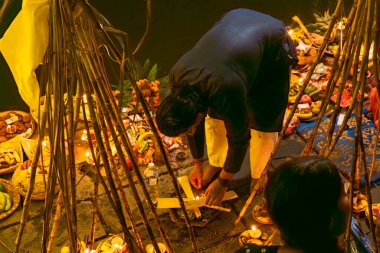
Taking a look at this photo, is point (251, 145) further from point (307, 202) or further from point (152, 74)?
point (307, 202)

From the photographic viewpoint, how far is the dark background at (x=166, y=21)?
4312 mm

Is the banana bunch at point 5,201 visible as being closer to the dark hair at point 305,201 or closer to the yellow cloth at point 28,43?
the yellow cloth at point 28,43

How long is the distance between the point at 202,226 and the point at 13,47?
5.83 feet

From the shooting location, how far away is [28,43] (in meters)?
1.59

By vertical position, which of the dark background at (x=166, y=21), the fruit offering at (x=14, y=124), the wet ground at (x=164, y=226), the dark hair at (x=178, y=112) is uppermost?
the dark hair at (x=178, y=112)

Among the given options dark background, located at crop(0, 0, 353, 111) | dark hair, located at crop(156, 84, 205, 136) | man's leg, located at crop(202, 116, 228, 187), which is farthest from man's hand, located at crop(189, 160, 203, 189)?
dark background, located at crop(0, 0, 353, 111)

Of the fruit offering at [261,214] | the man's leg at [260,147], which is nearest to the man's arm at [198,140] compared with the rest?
the man's leg at [260,147]

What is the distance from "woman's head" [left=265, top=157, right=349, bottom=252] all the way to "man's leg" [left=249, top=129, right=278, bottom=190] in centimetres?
155

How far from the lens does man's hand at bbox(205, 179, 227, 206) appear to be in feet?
9.72

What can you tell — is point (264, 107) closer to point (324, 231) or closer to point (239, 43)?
point (239, 43)

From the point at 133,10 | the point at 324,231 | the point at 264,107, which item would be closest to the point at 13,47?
the point at 324,231

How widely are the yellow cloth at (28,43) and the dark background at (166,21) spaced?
260 centimetres

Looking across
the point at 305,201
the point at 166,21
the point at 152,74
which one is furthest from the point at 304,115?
the point at 305,201

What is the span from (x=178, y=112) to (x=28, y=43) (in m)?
0.79
